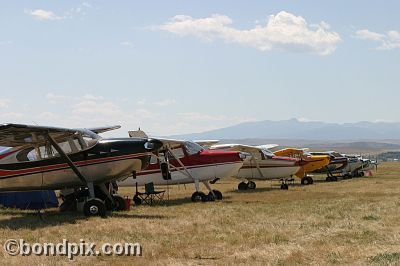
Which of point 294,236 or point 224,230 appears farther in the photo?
point 224,230

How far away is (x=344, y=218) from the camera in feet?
40.4

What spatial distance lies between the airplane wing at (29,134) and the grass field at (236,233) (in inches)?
79.9

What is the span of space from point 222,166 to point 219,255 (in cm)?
1156

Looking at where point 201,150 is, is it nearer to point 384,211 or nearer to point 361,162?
point 384,211

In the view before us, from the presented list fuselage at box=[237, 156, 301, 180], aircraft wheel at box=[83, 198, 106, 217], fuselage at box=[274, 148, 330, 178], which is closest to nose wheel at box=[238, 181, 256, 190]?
fuselage at box=[237, 156, 301, 180]

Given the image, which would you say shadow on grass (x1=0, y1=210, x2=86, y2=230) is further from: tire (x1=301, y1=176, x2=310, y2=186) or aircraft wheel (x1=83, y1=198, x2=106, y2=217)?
tire (x1=301, y1=176, x2=310, y2=186)

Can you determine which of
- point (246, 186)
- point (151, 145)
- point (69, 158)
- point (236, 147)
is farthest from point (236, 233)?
point (246, 186)

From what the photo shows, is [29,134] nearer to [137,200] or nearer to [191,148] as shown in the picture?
[137,200]

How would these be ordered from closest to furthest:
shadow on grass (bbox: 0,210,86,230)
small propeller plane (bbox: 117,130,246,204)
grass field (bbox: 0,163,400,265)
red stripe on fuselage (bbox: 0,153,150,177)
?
grass field (bbox: 0,163,400,265), shadow on grass (bbox: 0,210,86,230), red stripe on fuselage (bbox: 0,153,150,177), small propeller plane (bbox: 117,130,246,204)

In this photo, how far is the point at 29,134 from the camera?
41.8ft

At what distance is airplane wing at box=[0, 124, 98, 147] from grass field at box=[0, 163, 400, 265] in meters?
2.03

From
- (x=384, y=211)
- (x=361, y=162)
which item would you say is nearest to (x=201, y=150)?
(x=384, y=211)

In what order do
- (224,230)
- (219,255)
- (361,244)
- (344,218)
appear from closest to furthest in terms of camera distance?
(219,255) < (361,244) < (224,230) < (344,218)

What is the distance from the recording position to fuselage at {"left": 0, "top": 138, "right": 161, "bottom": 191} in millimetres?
13812
